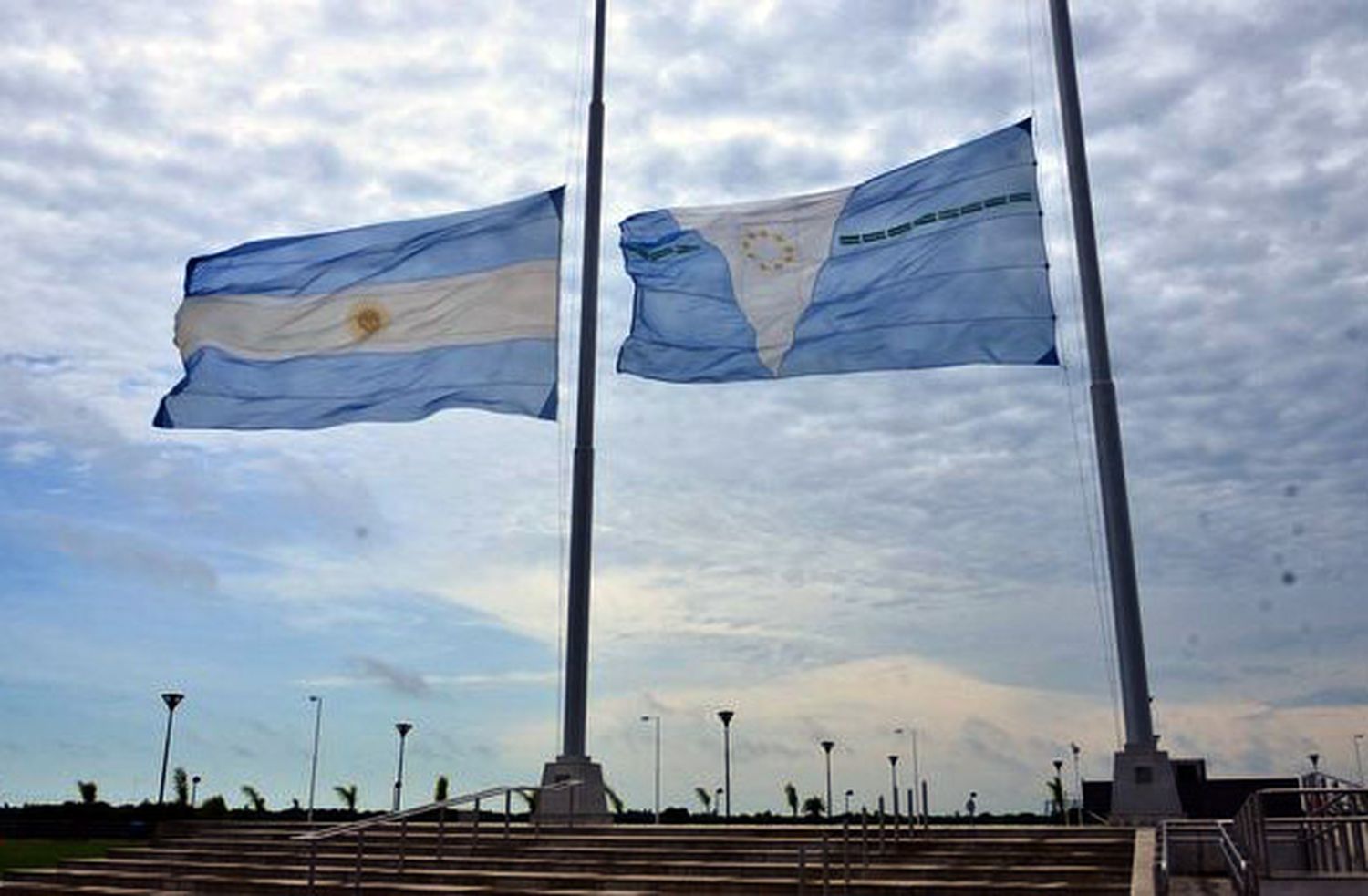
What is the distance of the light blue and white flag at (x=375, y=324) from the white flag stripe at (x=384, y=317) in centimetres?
2

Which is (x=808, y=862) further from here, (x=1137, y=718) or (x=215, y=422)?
(x=215, y=422)

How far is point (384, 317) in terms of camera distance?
25.9 metres

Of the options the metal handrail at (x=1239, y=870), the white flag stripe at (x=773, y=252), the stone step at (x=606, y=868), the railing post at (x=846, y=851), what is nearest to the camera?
the metal handrail at (x=1239, y=870)

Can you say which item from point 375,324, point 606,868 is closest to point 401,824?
point 606,868

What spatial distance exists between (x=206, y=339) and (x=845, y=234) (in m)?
11.9

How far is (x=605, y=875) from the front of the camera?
57.1 feet

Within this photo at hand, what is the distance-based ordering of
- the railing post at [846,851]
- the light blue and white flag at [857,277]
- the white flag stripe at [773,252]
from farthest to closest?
the white flag stripe at [773,252] → the light blue and white flag at [857,277] → the railing post at [846,851]

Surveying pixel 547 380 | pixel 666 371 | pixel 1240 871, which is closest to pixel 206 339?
pixel 547 380

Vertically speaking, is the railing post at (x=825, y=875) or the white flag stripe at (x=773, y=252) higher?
the white flag stripe at (x=773, y=252)

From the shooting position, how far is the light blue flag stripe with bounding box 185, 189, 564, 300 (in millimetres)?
25594

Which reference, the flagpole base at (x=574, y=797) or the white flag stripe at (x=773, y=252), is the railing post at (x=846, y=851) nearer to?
the flagpole base at (x=574, y=797)

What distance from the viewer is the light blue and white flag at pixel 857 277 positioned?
22.1 metres

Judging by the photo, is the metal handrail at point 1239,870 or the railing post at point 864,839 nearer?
the metal handrail at point 1239,870

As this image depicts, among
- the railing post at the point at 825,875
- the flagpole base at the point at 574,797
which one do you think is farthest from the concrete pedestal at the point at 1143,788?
the flagpole base at the point at 574,797
